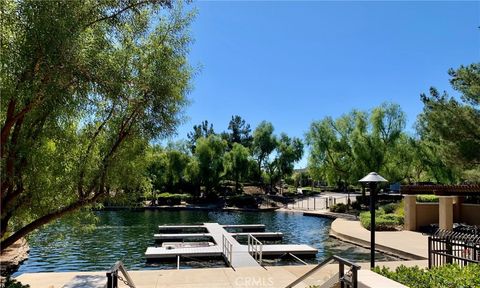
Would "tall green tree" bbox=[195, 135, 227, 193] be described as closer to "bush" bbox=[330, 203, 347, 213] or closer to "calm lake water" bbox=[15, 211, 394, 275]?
"calm lake water" bbox=[15, 211, 394, 275]

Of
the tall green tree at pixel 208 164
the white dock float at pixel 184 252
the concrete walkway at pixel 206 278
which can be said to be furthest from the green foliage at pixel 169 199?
the concrete walkway at pixel 206 278

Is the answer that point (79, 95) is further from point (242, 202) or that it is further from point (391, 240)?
point (242, 202)

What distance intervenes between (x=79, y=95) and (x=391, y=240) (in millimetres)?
15534

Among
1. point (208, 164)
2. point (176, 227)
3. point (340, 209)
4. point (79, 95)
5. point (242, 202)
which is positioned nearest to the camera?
point (79, 95)

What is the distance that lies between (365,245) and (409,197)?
15.5ft

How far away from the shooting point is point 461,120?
45.5 ft

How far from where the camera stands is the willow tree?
5.54m

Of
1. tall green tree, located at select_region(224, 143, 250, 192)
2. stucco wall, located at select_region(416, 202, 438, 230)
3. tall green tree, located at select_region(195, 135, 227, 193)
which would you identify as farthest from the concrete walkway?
tall green tree, located at select_region(224, 143, 250, 192)

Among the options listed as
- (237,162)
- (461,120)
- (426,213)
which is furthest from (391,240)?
(237,162)

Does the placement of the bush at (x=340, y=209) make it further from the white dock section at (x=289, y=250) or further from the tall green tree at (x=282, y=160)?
the tall green tree at (x=282, y=160)

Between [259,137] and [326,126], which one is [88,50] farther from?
[259,137]

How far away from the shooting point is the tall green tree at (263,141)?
5322 cm

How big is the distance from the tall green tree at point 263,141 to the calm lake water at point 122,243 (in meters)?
20.6

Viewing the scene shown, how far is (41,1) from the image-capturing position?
216 inches
